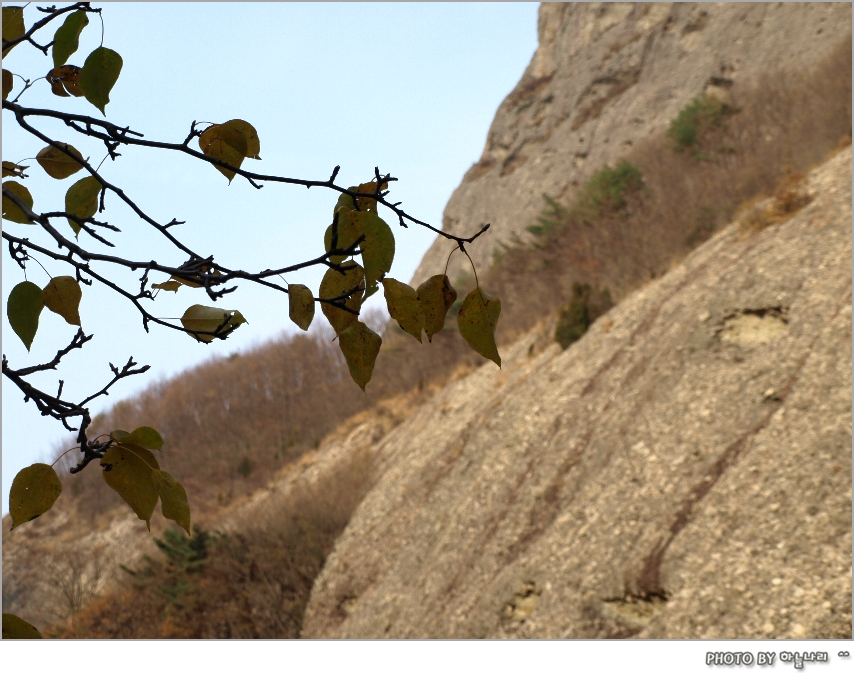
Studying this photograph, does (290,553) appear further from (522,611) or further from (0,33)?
(0,33)

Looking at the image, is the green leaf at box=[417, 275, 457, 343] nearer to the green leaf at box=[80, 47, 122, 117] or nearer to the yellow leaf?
the yellow leaf

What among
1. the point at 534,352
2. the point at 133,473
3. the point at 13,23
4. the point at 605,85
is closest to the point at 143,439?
the point at 133,473

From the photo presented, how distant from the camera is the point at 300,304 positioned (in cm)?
93

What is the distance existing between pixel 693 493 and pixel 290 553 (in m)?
7.74

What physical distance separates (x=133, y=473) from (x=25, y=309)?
0.27 meters

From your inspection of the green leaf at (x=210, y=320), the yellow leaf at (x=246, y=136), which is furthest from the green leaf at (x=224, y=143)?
the green leaf at (x=210, y=320)

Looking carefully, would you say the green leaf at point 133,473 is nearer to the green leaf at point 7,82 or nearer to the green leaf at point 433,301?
the green leaf at point 433,301

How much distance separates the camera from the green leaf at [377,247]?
0.84 meters

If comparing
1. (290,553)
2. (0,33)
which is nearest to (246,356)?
(290,553)

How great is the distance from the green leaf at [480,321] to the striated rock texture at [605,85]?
2138 centimetres

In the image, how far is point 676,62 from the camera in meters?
24.2

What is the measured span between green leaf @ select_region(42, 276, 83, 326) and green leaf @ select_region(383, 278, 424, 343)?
0.47m

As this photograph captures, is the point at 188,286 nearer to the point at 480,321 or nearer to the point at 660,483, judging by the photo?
the point at 480,321

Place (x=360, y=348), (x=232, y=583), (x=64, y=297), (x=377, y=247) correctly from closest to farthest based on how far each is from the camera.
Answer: (x=377, y=247) < (x=360, y=348) < (x=64, y=297) < (x=232, y=583)
